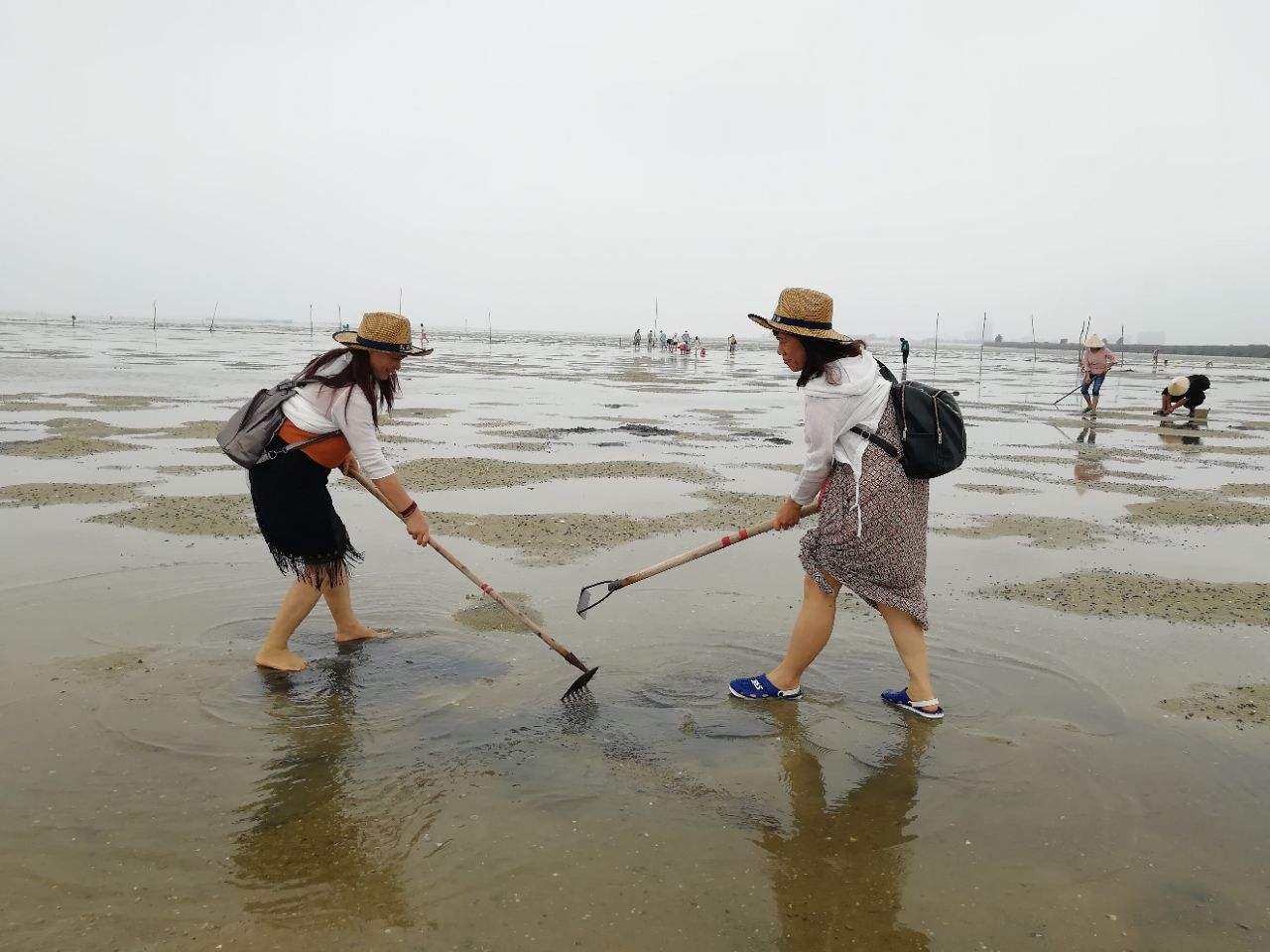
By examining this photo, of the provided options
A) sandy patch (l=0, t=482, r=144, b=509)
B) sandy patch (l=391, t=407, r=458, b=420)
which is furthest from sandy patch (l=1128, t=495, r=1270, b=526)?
sandy patch (l=391, t=407, r=458, b=420)

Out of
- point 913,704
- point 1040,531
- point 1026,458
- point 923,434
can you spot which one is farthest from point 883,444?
point 1026,458

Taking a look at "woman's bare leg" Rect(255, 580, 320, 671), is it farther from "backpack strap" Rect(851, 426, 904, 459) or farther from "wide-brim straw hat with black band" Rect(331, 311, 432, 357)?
"backpack strap" Rect(851, 426, 904, 459)

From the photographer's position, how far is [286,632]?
409 cm

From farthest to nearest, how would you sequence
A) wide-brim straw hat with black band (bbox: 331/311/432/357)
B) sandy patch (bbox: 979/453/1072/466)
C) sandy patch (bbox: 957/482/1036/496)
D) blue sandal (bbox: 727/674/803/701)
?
sandy patch (bbox: 979/453/1072/466)
sandy patch (bbox: 957/482/1036/496)
blue sandal (bbox: 727/674/803/701)
wide-brim straw hat with black band (bbox: 331/311/432/357)

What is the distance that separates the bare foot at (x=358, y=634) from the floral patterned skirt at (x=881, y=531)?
7.95ft

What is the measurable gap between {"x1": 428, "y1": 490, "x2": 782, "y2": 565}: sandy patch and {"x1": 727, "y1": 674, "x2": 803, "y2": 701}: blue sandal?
8.02 ft

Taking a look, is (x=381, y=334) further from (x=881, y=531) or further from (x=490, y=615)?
(x=881, y=531)

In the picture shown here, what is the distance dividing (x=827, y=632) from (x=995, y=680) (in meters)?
1.06

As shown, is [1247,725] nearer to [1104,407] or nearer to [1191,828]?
[1191,828]

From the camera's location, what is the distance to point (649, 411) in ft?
57.8

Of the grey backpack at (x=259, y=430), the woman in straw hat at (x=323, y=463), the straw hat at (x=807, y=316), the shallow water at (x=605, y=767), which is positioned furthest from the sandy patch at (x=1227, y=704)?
the grey backpack at (x=259, y=430)

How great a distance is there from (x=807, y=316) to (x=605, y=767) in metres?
1.98

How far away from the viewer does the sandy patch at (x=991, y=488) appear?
9191 millimetres

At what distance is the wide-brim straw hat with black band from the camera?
3.81m
